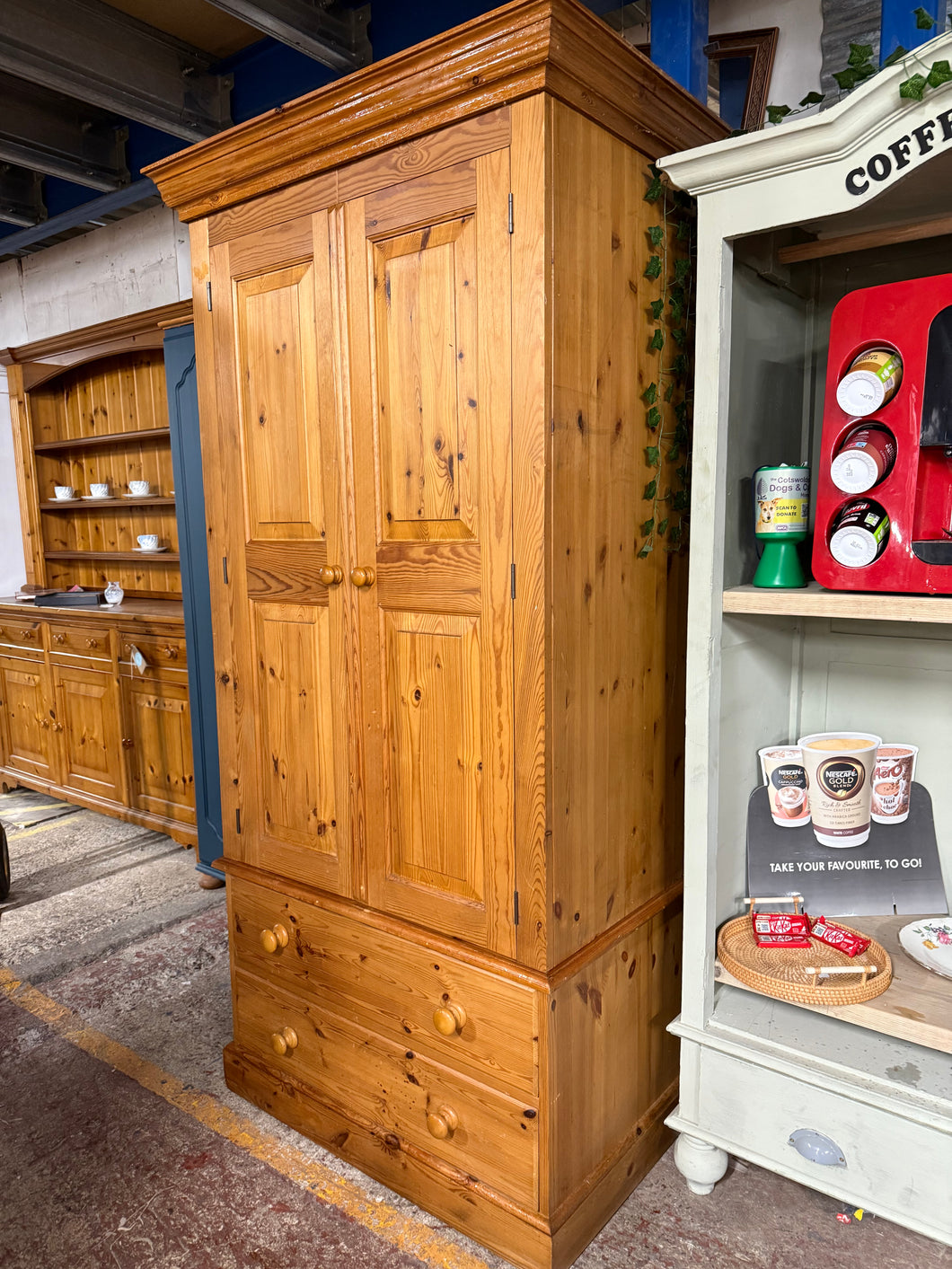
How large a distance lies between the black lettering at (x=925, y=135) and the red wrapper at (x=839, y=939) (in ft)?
4.53

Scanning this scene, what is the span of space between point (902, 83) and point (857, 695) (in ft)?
3.83

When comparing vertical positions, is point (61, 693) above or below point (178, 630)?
below

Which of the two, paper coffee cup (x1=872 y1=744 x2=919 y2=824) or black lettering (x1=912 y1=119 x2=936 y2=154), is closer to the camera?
black lettering (x1=912 y1=119 x2=936 y2=154)

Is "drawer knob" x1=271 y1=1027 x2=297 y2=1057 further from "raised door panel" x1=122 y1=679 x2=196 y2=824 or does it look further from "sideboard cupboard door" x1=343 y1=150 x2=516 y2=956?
"raised door panel" x1=122 y1=679 x2=196 y2=824

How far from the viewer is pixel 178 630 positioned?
3.64 meters

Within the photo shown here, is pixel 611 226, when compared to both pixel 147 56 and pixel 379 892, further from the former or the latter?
pixel 147 56

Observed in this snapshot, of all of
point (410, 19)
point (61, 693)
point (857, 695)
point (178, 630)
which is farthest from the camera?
point (61, 693)

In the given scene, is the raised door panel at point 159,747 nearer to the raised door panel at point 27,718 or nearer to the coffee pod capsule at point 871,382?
the raised door panel at point 27,718

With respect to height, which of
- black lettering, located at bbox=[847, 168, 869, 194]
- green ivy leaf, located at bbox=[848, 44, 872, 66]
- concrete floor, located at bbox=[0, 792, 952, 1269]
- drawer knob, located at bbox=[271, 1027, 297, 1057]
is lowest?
concrete floor, located at bbox=[0, 792, 952, 1269]

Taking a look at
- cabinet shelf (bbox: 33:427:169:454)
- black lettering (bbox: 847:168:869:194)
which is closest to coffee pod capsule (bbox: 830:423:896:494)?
black lettering (bbox: 847:168:869:194)

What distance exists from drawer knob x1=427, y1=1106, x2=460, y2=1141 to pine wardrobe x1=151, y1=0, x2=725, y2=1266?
1 cm

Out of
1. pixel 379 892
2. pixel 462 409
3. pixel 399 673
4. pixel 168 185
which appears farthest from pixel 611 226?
pixel 379 892

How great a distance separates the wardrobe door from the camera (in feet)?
5.87

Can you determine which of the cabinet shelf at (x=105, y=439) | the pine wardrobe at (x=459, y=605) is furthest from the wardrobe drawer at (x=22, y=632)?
the pine wardrobe at (x=459, y=605)
